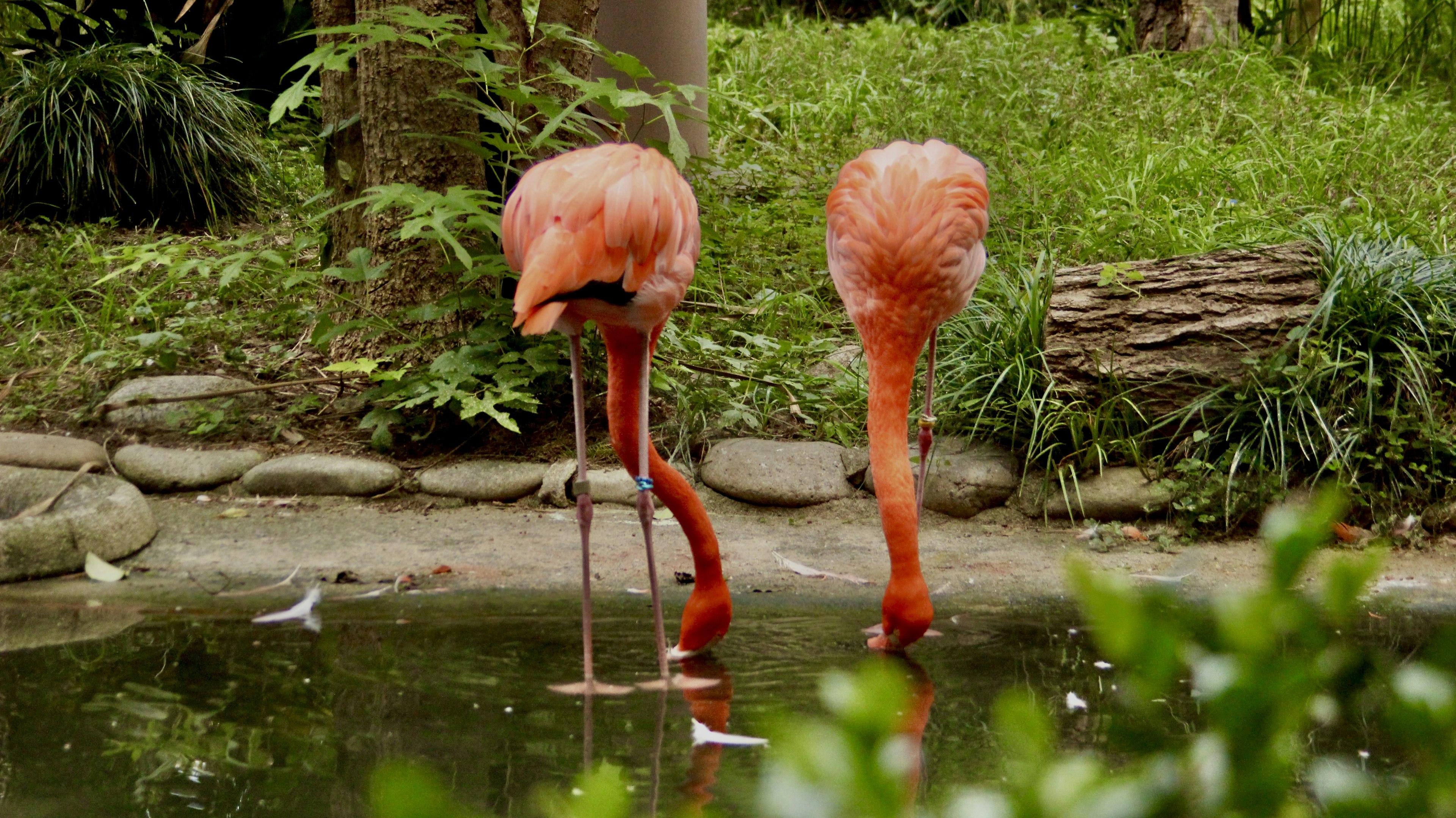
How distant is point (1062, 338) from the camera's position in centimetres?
448

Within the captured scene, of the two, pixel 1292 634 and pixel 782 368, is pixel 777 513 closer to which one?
pixel 782 368

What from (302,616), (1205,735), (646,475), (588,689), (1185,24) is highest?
(1185,24)

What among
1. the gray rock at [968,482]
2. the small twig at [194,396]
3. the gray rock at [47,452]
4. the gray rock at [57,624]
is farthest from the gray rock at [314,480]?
the gray rock at [968,482]

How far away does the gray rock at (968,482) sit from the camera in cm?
441

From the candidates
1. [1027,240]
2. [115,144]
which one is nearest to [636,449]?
[1027,240]

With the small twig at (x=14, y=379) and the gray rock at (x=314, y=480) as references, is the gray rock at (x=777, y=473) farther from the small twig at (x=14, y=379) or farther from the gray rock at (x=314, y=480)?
the small twig at (x=14, y=379)

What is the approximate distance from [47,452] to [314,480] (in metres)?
0.92

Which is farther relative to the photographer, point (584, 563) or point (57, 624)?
point (57, 624)

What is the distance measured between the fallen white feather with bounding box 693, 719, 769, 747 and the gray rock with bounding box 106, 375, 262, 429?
3075 mm

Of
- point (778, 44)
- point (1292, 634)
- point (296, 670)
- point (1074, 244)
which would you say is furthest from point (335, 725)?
point (778, 44)

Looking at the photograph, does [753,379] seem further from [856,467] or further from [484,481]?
[484,481]

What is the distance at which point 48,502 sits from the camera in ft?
12.3

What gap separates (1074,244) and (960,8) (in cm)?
595

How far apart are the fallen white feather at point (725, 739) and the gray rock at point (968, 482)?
200 centimetres
